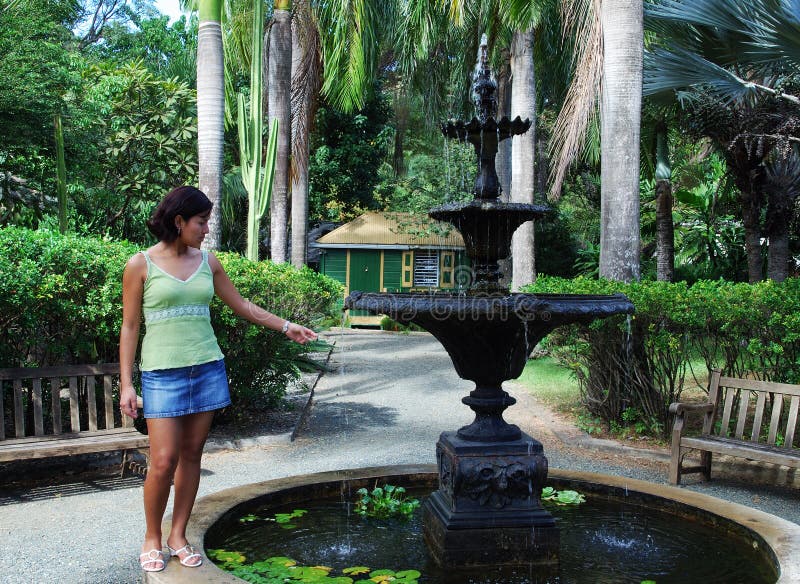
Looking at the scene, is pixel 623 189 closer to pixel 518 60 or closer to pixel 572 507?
pixel 572 507

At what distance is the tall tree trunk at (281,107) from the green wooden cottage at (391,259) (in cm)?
793

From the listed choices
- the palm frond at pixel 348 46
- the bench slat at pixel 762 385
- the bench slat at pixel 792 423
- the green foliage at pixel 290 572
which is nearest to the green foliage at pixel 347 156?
the palm frond at pixel 348 46

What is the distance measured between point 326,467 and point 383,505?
6.97 feet

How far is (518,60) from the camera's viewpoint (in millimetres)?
14094

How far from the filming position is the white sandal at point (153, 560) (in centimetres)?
311

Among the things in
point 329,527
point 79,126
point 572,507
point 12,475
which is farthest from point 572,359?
point 79,126

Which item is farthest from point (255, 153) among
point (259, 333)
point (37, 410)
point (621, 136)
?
point (37, 410)

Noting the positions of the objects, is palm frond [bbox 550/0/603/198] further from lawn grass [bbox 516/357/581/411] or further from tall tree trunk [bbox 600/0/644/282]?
lawn grass [bbox 516/357/581/411]

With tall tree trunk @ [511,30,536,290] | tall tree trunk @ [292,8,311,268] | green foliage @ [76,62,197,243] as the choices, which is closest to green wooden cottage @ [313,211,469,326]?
tall tree trunk @ [292,8,311,268]

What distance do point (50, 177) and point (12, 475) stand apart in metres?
9.13

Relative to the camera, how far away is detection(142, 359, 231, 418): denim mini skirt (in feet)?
10.2

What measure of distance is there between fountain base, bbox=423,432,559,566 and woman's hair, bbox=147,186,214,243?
1980 mm

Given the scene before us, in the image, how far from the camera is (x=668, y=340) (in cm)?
683

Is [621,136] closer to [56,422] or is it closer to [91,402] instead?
[91,402]
